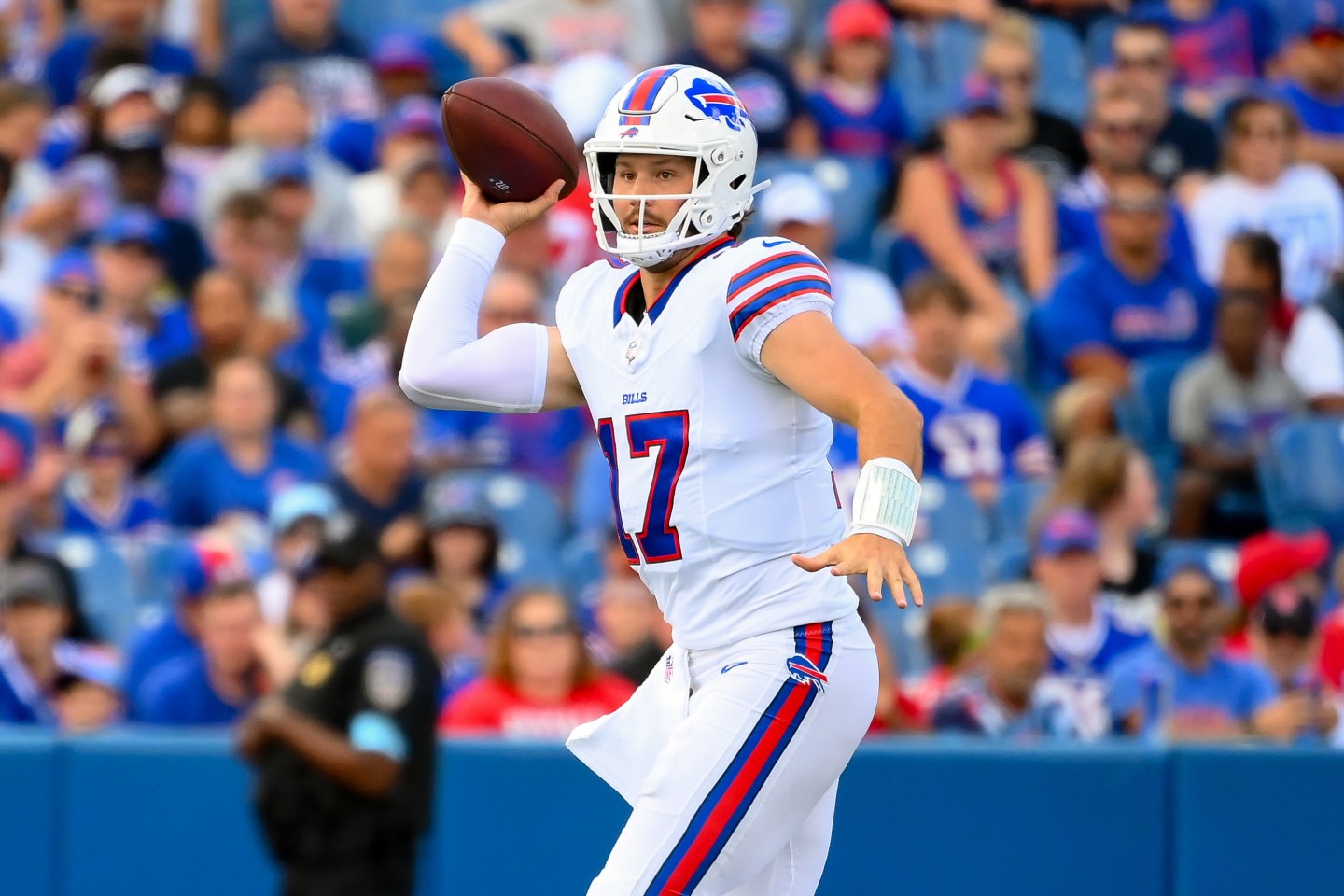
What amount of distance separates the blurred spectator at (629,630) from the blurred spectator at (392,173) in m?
2.89

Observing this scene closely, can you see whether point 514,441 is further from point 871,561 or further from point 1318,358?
point 871,561

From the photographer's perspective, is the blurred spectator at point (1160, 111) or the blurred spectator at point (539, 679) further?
the blurred spectator at point (1160, 111)

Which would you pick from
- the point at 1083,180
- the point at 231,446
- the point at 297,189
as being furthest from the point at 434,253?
the point at 1083,180

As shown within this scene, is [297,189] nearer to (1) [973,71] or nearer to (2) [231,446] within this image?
(2) [231,446]

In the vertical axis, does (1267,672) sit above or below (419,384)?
below

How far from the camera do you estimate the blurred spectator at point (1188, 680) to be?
23.3 ft

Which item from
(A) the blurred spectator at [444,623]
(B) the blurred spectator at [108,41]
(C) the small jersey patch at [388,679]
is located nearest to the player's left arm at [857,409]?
(C) the small jersey patch at [388,679]

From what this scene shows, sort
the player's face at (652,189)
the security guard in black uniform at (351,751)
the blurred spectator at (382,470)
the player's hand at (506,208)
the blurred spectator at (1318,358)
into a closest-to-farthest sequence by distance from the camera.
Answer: the player's face at (652,189)
the player's hand at (506,208)
the security guard in black uniform at (351,751)
the blurred spectator at (382,470)
the blurred spectator at (1318,358)

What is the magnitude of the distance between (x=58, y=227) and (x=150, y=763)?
3.82m

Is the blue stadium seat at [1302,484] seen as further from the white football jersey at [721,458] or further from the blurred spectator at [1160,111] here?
the white football jersey at [721,458]

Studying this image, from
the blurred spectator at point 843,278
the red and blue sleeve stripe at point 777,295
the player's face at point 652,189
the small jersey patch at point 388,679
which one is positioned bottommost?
the small jersey patch at point 388,679

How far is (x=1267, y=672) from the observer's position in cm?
730

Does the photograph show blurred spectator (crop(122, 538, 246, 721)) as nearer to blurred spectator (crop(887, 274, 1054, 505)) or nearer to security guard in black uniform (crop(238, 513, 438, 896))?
security guard in black uniform (crop(238, 513, 438, 896))

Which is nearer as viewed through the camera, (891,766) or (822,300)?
(822,300)
